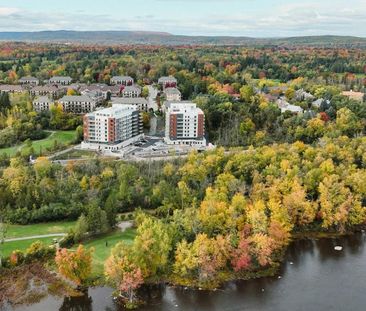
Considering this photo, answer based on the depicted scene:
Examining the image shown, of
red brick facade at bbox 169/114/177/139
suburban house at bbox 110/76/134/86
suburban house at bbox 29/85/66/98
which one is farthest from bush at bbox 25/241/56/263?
suburban house at bbox 110/76/134/86

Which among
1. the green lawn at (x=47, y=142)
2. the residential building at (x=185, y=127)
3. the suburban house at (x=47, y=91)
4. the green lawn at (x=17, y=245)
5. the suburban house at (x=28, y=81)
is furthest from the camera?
the suburban house at (x=28, y=81)

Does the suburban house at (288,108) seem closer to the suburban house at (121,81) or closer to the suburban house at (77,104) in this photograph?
the suburban house at (77,104)

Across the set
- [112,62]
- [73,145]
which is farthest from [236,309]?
[112,62]

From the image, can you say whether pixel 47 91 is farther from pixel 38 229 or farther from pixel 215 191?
pixel 215 191

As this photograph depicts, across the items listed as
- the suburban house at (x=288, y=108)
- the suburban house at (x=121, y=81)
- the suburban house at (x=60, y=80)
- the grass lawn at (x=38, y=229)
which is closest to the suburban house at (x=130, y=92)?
the suburban house at (x=121, y=81)

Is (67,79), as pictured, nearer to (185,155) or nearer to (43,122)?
(43,122)

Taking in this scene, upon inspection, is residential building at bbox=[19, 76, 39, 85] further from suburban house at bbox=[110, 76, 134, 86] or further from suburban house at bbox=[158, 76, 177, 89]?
suburban house at bbox=[158, 76, 177, 89]
